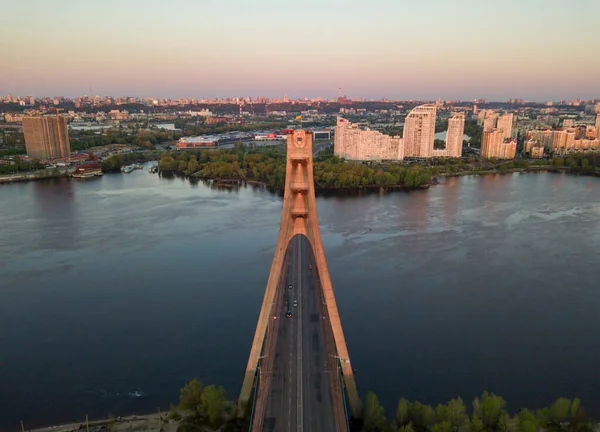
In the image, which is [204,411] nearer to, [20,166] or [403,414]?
[403,414]

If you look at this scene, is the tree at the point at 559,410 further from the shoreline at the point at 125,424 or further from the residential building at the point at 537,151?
the residential building at the point at 537,151

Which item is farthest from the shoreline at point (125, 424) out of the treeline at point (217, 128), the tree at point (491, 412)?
the treeline at point (217, 128)

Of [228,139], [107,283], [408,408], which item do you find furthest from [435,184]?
[228,139]

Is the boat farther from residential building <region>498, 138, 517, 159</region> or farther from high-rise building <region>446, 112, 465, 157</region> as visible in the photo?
residential building <region>498, 138, 517, 159</region>

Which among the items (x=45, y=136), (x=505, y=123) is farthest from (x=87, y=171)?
(x=505, y=123)

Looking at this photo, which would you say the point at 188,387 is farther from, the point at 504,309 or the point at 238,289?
the point at 504,309

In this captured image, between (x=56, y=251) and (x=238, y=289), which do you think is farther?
(x=56, y=251)
